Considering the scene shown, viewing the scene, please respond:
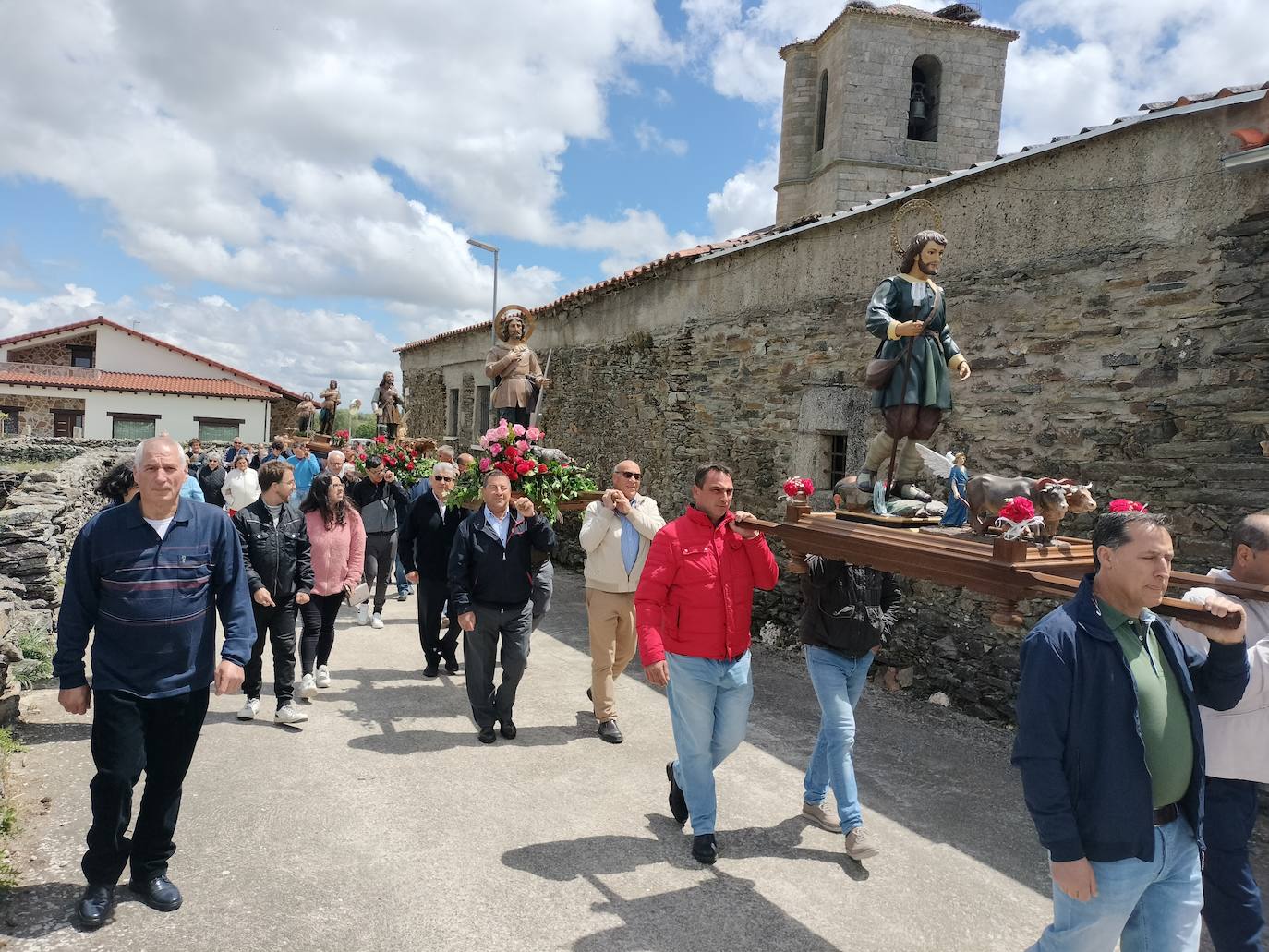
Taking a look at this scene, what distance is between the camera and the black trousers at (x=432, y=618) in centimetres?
693

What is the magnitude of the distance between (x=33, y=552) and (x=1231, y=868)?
8833 millimetres

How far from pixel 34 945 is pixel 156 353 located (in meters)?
39.8

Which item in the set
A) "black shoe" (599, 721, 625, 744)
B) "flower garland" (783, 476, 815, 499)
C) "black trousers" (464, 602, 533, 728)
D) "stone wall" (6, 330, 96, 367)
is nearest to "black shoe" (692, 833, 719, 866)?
"black shoe" (599, 721, 625, 744)

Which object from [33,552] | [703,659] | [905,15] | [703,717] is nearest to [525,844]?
[703,717]

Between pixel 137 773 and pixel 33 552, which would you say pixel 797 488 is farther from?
pixel 33 552

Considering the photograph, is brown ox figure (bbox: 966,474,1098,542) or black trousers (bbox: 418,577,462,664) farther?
black trousers (bbox: 418,577,462,664)

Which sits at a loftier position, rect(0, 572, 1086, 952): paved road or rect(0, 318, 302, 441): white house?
rect(0, 318, 302, 441): white house

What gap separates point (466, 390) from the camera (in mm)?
19594

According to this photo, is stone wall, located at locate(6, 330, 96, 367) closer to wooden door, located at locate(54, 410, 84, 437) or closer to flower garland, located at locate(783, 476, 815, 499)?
wooden door, located at locate(54, 410, 84, 437)

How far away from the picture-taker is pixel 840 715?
405cm

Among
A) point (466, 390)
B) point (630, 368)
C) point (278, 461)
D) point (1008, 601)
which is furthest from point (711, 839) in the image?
point (466, 390)

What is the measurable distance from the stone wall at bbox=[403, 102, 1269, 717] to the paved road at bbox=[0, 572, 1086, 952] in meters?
2.18

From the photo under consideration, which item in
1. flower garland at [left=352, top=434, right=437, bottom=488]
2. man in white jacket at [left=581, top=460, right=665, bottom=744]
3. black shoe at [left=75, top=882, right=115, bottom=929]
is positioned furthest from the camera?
flower garland at [left=352, top=434, right=437, bottom=488]

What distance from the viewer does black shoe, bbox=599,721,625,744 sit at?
5.60 m
